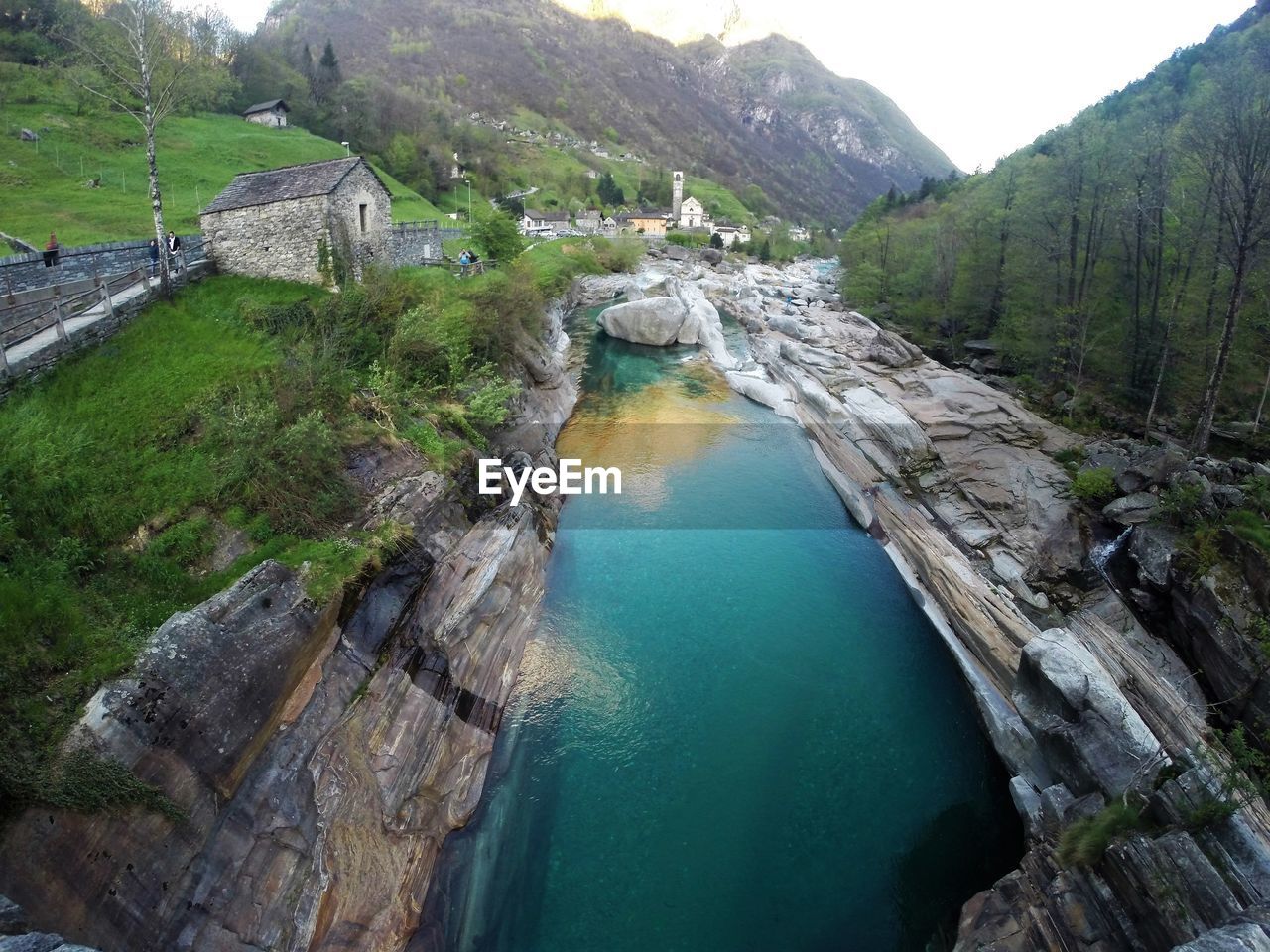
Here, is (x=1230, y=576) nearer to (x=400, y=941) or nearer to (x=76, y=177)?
(x=400, y=941)

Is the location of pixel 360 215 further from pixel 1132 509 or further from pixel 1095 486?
pixel 1132 509

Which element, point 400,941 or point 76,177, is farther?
point 76,177

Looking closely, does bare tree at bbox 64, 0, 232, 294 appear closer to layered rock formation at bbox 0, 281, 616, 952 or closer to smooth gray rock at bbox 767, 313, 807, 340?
layered rock formation at bbox 0, 281, 616, 952

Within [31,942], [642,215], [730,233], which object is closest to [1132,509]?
[31,942]

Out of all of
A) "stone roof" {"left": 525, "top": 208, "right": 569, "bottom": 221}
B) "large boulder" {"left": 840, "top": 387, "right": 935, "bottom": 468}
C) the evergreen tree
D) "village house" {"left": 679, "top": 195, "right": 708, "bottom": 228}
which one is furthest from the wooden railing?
"village house" {"left": 679, "top": 195, "right": 708, "bottom": 228}

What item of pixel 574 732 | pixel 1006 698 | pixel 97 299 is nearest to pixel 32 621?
pixel 574 732

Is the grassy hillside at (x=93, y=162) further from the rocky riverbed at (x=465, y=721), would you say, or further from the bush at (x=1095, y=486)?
the bush at (x=1095, y=486)

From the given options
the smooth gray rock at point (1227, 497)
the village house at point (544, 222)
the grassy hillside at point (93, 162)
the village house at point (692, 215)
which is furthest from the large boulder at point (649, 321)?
the village house at point (692, 215)
